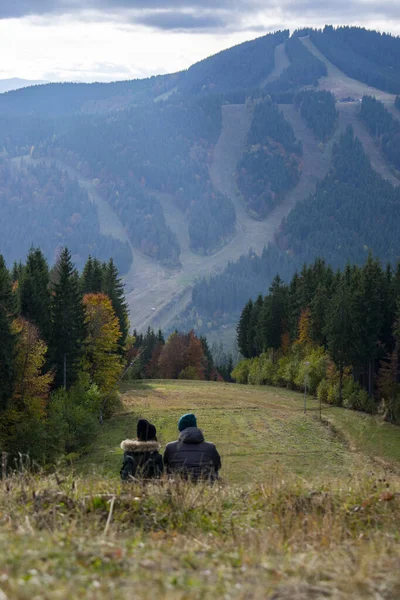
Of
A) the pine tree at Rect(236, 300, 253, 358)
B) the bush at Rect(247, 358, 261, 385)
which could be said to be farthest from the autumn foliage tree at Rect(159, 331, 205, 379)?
the bush at Rect(247, 358, 261, 385)

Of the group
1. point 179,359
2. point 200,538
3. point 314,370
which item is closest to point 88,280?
point 314,370

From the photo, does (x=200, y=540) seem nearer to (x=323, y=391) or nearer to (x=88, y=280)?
(x=323, y=391)

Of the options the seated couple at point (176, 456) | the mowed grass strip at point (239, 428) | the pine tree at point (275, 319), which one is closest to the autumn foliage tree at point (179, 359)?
the pine tree at point (275, 319)

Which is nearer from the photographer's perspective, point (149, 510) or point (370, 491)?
point (149, 510)

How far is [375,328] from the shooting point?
6044cm

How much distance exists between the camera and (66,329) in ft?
165

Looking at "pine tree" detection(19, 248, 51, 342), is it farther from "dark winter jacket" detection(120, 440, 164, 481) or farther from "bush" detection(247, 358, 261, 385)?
"bush" detection(247, 358, 261, 385)

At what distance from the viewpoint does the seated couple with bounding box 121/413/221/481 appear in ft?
37.3

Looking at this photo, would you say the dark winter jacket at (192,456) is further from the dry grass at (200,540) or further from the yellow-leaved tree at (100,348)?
the yellow-leaved tree at (100,348)

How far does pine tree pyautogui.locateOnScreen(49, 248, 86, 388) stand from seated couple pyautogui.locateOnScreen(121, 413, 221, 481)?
38.1m

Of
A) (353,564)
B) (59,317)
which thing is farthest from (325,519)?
(59,317)

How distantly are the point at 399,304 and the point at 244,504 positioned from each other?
47.8m

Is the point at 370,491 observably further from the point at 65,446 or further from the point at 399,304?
the point at 399,304

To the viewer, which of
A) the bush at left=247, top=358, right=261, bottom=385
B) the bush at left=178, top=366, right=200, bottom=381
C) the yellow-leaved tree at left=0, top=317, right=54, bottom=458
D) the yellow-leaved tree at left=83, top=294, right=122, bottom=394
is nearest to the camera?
the yellow-leaved tree at left=0, top=317, right=54, bottom=458
